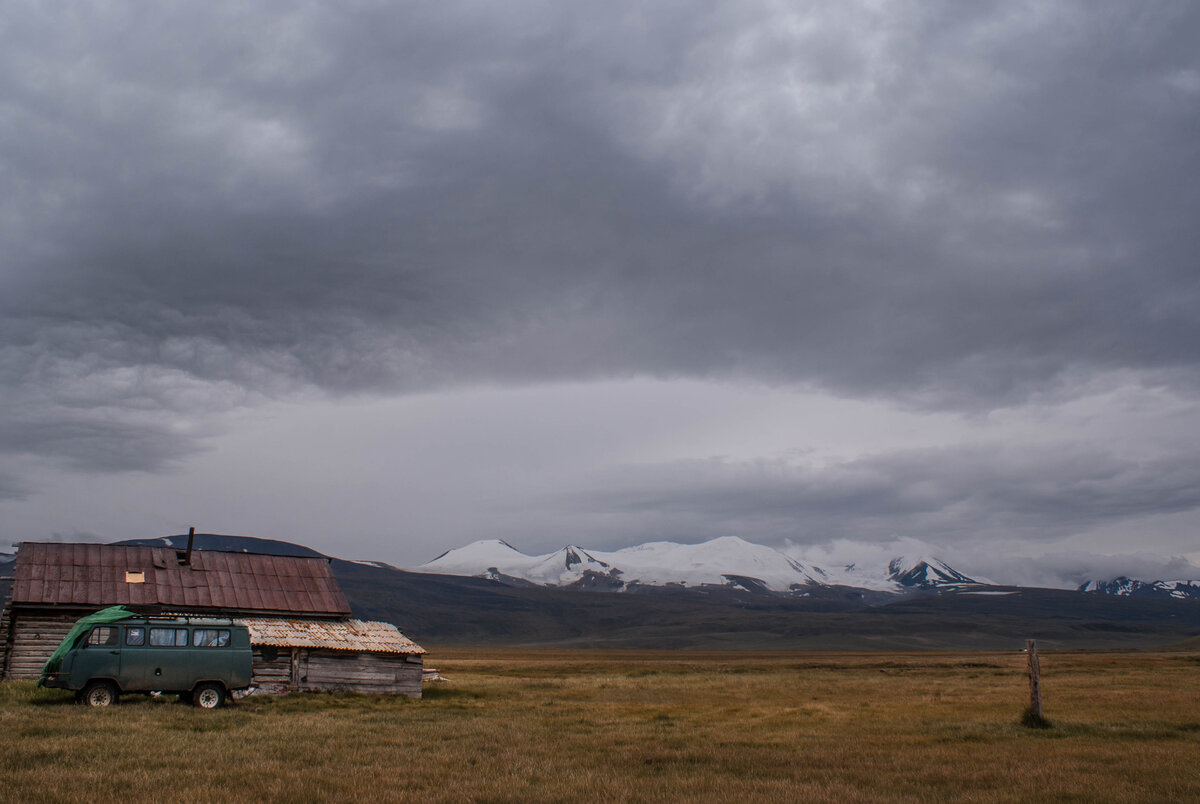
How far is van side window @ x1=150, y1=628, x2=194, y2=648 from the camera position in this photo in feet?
82.9

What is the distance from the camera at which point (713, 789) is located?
47.6ft

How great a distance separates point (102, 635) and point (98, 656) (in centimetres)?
60

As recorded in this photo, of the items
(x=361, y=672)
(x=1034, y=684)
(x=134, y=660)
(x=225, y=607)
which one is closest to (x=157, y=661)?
(x=134, y=660)

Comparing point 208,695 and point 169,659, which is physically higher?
point 169,659

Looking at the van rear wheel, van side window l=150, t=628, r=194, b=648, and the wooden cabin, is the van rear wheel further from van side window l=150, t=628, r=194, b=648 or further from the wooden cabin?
the wooden cabin

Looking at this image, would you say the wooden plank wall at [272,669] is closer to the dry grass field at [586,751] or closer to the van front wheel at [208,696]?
the dry grass field at [586,751]

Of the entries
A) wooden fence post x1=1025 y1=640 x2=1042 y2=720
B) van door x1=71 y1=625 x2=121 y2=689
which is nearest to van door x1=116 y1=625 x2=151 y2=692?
van door x1=71 y1=625 x2=121 y2=689

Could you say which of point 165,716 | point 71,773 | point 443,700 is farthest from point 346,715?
point 71,773

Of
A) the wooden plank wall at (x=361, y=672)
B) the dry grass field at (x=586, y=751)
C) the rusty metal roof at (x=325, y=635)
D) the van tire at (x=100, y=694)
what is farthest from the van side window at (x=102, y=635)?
the wooden plank wall at (x=361, y=672)

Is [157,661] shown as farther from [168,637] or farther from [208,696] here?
[208,696]

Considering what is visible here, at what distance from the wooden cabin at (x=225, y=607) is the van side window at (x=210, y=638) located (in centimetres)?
809

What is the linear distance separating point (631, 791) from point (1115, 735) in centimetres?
1542

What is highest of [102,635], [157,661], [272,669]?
[102,635]

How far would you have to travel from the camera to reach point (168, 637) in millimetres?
25516
